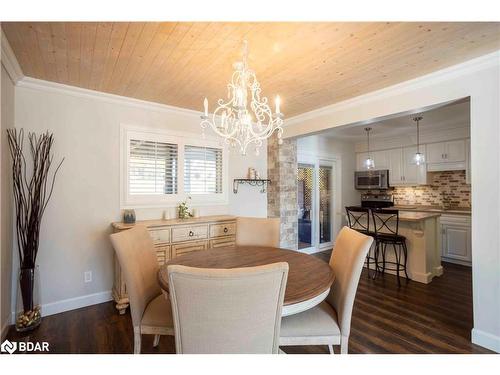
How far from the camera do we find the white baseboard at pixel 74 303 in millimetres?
2533

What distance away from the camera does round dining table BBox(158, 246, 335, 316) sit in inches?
53.4

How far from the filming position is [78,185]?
269 cm

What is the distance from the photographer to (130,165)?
118 inches

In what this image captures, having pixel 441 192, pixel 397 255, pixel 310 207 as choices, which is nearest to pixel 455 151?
pixel 441 192

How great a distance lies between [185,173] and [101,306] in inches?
71.5

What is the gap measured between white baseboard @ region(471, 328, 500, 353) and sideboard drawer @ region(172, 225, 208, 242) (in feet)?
8.89

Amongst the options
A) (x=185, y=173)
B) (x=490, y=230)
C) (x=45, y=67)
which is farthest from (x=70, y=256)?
(x=490, y=230)

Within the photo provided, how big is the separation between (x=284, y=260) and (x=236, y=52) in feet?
5.49

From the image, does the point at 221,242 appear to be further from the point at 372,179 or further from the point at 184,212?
the point at 372,179

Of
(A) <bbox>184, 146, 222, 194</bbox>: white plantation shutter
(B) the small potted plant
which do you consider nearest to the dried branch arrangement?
(B) the small potted plant

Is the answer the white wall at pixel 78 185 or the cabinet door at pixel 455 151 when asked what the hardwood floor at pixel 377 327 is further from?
the cabinet door at pixel 455 151

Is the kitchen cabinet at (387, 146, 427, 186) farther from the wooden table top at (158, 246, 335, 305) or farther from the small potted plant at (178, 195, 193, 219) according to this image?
the small potted plant at (178, 195, 193, 219)

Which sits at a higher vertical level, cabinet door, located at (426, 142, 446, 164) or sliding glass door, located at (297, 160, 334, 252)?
cabinet door, located at (426, 142, 446, 164)

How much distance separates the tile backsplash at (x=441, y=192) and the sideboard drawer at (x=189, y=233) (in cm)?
469
